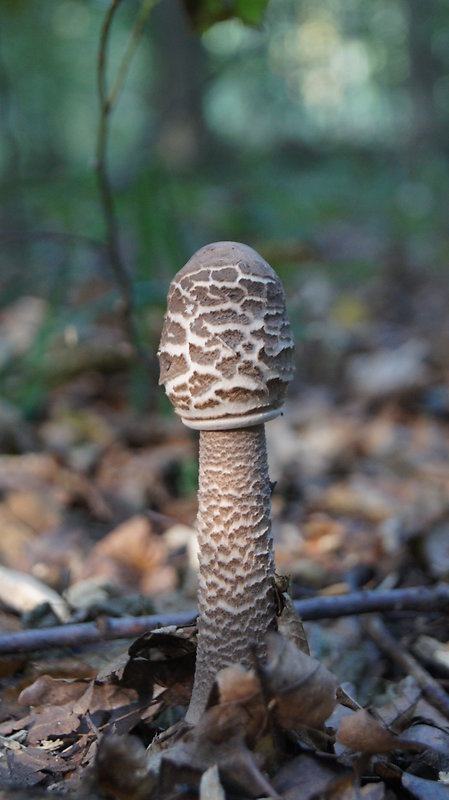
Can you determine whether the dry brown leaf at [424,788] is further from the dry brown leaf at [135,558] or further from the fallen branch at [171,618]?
the dry brown leaf at [135,558]

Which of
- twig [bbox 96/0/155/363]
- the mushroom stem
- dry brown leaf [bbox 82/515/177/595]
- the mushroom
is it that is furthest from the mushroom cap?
dry brown leaf [bbox 82/515/177/595]

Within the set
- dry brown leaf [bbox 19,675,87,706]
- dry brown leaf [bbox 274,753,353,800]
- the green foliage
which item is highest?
the green foliage

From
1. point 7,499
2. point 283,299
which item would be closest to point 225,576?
point 283,299

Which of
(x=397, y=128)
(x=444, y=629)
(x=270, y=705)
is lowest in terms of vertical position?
(x=444, y=629)

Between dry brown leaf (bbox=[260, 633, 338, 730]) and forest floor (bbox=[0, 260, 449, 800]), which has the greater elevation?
dry brown leaf (bbox=[260, 633, 338, 730])

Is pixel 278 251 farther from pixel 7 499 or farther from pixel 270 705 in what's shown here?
pixel 270 705

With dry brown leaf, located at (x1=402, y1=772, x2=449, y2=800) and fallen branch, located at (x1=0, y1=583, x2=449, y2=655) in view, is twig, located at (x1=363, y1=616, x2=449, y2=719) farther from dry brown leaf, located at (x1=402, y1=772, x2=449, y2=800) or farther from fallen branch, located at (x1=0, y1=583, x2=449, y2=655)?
dry brown leaf, located at (x1=402, y1=772, x2=449, y2=800)

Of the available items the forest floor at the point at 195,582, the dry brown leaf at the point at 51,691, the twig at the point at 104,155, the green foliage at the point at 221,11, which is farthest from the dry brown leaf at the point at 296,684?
the twig at the point at 104,155
